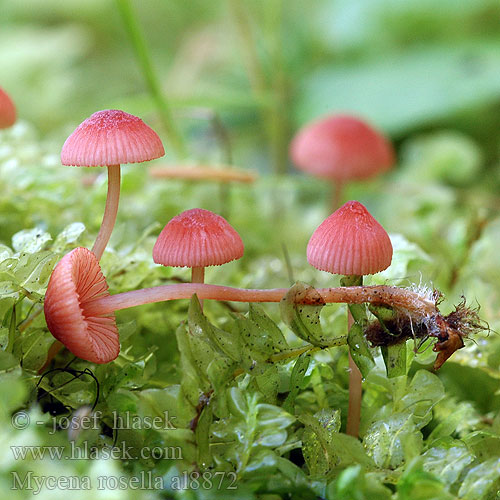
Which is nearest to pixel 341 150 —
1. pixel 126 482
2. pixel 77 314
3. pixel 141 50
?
pixel 141 50

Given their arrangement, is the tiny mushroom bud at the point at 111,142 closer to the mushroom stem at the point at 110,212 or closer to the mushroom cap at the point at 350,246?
the mushroom stem at the point at 110,212

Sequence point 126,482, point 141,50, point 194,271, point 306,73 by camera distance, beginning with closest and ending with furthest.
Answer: point 126,482 → point 194,271 → point 141,50 → point 306,73

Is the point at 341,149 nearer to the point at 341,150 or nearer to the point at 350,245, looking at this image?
the point at 341,150

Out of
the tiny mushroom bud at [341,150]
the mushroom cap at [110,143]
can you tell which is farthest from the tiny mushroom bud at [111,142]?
the tiny mushroom bud at [341,150]

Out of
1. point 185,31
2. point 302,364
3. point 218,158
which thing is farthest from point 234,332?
point 185,31

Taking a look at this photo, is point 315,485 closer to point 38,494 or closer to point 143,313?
point 38,494

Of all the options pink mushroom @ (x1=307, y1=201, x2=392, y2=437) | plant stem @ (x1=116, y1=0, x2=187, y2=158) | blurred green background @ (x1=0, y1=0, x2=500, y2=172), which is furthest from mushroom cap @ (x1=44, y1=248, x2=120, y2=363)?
blurred green background @ (x1=0, y1=0, x2=500, y2=172)
